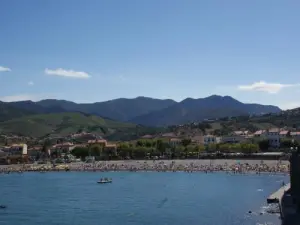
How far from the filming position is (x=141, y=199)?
5084cm

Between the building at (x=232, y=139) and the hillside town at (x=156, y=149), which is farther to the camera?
the building at (x=232, y=139)

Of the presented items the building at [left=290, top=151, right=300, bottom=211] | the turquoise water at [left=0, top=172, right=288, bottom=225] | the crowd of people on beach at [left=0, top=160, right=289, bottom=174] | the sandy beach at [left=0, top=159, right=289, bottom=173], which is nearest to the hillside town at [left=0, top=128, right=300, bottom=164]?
the sandy beach at [left=0, top=159, right=289, bottom=173]

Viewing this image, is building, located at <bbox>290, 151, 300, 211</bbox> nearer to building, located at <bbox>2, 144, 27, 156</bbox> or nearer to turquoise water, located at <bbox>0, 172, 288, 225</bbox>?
turquoise water, located at <bbox>0, 172, 288, 225</bbox>

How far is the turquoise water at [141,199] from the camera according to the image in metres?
38.3

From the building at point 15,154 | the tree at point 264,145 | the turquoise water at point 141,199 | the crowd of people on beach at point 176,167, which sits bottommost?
the turquoise water at point 141,199

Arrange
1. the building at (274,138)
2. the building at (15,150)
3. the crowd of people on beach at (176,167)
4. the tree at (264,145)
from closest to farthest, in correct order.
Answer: the crowd of people on beach at (176,167) < the tree at (264,145) < the building at (274,138) < the building at (15,150)

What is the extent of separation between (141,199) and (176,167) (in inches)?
1491

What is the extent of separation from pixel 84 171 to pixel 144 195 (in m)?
38.1

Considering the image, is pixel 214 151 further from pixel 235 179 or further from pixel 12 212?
pixel 12 212

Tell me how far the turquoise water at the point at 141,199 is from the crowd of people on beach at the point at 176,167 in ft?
17.3

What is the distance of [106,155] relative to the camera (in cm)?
11488

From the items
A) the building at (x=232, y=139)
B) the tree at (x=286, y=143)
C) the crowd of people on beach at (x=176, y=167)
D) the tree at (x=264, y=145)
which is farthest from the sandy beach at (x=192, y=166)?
the building at (x=232, y=139)

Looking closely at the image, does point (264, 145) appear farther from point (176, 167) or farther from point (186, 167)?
point (176, 167)

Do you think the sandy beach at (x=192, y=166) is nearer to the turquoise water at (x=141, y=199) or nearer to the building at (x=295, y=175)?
the turquoise water at (x=141, y=199)
